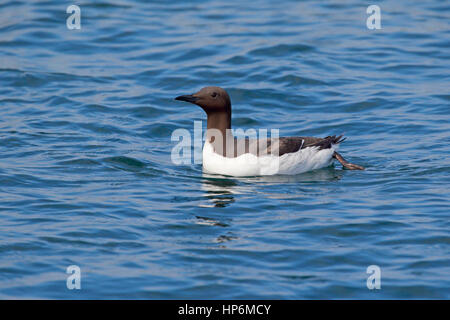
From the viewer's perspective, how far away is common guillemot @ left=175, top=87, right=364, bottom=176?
11328 millimetres

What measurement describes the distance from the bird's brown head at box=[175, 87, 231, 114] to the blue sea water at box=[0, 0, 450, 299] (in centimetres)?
94

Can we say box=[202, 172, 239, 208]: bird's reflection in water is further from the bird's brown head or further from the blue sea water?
the bird's brown head

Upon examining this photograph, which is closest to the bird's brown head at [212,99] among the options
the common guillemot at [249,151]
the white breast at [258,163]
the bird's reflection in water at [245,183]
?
the common guillemot at [249,151]

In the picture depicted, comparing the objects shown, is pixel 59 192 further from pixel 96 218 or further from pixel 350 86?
pixel 350 86

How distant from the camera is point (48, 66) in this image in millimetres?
16875

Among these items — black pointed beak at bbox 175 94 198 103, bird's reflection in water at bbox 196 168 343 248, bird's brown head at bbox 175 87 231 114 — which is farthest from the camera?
bird's brown head at bbox 175 87 231 114

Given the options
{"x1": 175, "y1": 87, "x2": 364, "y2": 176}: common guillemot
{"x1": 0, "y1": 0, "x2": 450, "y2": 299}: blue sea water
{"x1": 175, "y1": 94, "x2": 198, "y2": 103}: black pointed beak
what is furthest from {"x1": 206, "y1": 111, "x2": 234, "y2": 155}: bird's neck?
{"x1": 0, "y1": 0, "x2": 450, "y2": 299}: blue sea water

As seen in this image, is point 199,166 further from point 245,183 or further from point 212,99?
point 245,183

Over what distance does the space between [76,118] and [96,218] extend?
486cm

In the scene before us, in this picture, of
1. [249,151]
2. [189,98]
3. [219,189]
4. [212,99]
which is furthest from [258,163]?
[189,98]

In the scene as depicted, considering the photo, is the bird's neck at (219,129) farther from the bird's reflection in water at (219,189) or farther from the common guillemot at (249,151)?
the bird's reflection in water at (219,189)

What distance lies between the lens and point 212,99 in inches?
458

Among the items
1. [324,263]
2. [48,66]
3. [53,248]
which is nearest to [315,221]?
[324,263]

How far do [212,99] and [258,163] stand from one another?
1129mm
